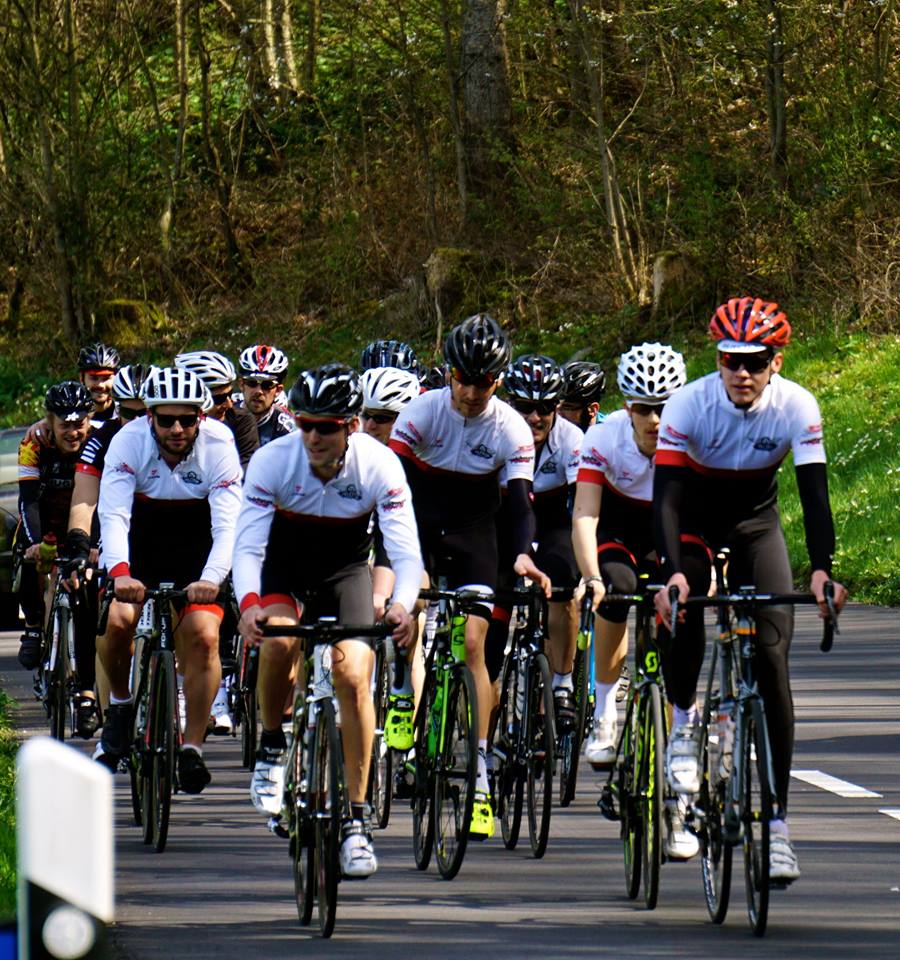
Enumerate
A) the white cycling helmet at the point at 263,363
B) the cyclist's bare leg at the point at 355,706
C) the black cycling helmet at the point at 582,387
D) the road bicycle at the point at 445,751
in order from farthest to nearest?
the white cycling helmet at the point at 263,363 → the black cycling helmet at the point at 582,387 → the road bicycle at the point at 445,751 → the cyclist's bare leg at the point at 355,706

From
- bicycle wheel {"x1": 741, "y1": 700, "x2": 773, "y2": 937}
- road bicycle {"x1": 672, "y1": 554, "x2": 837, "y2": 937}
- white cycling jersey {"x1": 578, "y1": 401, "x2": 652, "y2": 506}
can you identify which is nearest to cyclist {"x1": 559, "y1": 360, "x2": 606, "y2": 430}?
white cycling jersey {"x1": 578, "y1": 401, "x2": 652, "y2": 506}

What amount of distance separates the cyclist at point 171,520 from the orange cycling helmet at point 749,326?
2.64 meters

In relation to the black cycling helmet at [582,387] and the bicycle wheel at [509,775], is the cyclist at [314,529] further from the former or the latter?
the black cycling helmet at [582,387]

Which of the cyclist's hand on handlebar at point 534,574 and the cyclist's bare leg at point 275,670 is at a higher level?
the cyclist's hand on handlebar at point 534,574

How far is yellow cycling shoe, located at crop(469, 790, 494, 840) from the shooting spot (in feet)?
27.4

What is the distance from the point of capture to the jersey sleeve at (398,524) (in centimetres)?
779

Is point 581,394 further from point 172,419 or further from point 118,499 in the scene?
point 118,499

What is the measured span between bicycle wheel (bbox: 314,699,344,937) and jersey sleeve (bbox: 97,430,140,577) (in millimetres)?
2202

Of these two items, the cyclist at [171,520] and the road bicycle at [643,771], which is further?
the cyclist at [171,520]

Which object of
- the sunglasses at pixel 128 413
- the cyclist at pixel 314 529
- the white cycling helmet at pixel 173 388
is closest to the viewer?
the cyclist at pixel 314 529

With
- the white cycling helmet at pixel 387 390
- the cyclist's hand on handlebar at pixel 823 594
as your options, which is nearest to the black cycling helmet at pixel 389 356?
the white cycling helmet at pixel 387 390

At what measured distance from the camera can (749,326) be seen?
24.3 feet

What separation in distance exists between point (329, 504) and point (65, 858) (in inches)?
217

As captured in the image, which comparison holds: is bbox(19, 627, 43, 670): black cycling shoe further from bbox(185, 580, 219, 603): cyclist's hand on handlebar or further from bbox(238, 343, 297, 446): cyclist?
bbox(185, 580, 219, 603): cyclist's hand on handlebar
